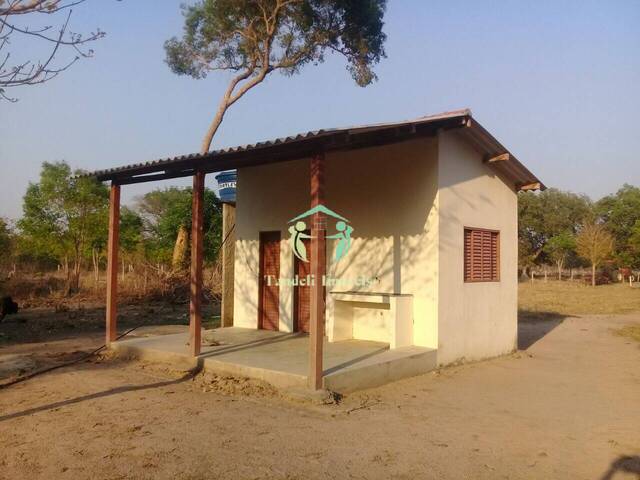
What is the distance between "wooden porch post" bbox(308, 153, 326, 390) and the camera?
6500mm

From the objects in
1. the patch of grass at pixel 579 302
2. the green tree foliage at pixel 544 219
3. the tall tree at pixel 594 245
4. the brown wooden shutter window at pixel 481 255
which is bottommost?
the patch of grass at pixel 579 302

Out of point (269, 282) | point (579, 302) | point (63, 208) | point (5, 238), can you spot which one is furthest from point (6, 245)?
point (579, 302)

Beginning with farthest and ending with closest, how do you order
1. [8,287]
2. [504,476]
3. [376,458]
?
[8,287] → [376,458] → [504,476]

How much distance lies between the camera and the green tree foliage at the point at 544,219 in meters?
48.3

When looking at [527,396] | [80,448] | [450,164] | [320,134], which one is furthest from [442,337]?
[80,448]

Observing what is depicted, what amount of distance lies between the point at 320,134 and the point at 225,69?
11803 millimetres

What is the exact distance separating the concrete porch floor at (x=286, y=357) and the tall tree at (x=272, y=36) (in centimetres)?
741

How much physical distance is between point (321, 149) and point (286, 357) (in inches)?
125

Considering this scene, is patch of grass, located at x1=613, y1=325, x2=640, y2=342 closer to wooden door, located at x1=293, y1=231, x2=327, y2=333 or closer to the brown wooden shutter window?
the brown wooden shutter window

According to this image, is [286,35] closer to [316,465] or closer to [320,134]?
[320,134]

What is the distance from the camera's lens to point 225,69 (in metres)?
17.0

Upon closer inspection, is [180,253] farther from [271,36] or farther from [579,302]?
[579,302]

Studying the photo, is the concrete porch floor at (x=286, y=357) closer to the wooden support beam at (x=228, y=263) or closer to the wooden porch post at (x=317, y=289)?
the wooden porch post at (x=317, y=289)

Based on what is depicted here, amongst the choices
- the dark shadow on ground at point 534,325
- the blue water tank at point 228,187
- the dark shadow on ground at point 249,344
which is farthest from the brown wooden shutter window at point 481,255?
the blue water tank at point 228,187
